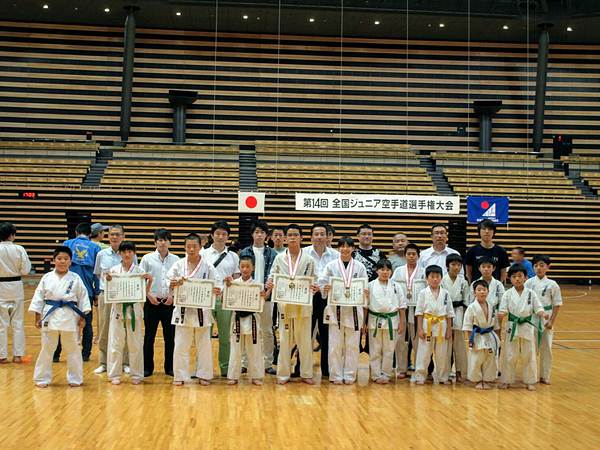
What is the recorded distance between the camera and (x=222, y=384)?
6957mm

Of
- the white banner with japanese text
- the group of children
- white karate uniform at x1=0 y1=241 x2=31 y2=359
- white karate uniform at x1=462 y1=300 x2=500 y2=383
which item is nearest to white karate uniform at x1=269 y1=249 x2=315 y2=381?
the group of children

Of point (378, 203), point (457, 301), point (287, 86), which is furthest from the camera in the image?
point (287, 86)

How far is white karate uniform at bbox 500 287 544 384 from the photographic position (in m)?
7.07

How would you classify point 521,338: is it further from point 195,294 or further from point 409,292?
point 195,294

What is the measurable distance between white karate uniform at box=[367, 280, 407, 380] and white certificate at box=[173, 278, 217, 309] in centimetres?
175

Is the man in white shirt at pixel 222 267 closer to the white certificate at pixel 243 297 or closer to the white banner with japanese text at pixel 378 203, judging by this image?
the white certificate at pixel 243 297

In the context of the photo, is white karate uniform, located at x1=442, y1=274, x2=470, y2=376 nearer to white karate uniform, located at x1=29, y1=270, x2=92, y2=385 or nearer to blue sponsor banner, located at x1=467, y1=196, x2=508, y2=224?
white karate uniform, located at x1=29, y1=270, x2=92, y2=385

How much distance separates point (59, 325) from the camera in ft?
22.1

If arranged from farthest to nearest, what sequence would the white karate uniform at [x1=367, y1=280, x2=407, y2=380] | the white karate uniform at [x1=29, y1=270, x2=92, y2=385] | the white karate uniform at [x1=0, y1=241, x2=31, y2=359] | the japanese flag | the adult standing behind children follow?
the japanese flag < the white karate uniform at [x1=0, y1=241, x2=31, y2=359] < the adult standing behind children < the white karate uniform at [x1=367, y1=280, x2=407, y2=380] < the white karate uniform at [x1=29, y1=270, x2=92, y2=385]

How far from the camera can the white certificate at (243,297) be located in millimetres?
7020

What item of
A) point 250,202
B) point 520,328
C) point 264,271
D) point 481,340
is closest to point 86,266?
point 264,271

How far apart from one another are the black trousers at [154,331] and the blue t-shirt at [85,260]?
1393 millimetres

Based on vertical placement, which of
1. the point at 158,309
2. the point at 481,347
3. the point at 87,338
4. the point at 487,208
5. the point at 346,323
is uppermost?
the point at 487,208

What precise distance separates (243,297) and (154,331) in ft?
3.72
